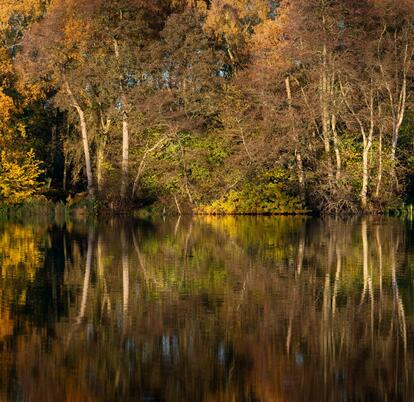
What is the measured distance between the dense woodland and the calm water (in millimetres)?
19179

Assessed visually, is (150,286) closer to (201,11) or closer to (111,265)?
(111,265)

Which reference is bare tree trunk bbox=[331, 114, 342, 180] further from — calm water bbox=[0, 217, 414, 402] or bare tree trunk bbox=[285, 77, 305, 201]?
calm water bbox=[0, 217, 414, 402]

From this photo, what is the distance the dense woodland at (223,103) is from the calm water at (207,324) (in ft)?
62.9

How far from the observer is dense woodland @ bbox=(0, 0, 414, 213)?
1607 inches

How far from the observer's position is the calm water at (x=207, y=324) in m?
8.35

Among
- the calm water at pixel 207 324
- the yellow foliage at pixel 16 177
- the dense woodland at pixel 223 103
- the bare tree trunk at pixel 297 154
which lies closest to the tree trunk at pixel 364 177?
the dense woodland at pixel 223 103

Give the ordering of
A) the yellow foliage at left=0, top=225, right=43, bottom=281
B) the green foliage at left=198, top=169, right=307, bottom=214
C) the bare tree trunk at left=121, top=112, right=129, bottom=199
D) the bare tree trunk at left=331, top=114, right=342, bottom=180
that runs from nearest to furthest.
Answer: the yellow foliage at left=0, top=225, right=43, bottom=281, the bare tree trunk at left=331, top=114, right=342, bottom=180, the bare tree trunk at left=121, top=112, right=129, bottom=199, the green foliage at left=198, top=169, right=307, bottom=214

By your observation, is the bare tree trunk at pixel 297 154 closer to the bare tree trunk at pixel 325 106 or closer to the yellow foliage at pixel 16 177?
the bare tree trunk at pixel 325 106

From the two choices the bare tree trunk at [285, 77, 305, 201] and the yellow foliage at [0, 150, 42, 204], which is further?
the yellow foliage at [0, 150, 42, 204]

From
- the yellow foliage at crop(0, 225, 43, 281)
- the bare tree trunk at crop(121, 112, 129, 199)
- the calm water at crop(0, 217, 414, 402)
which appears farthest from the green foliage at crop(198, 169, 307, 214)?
the calm water at crop(0, 217, 414, 402)

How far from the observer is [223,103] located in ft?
143

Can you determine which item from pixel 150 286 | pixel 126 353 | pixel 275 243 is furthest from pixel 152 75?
pixel 126 353

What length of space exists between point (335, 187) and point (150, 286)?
1037 inches

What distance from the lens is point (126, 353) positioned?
379 inches
